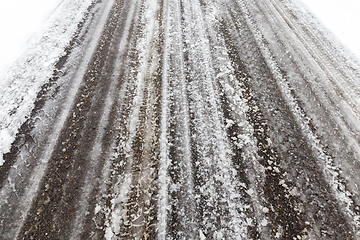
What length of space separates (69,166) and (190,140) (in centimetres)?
199

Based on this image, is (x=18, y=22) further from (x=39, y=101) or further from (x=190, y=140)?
(x=190, y=140)

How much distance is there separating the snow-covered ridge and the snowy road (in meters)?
0.17

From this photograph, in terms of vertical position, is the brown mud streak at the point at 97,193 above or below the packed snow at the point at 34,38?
below

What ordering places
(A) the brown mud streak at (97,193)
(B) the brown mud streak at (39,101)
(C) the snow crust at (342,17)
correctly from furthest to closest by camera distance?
(C) the snow crust at (342,17)
(B) the brown mud streak at (39,101)
(A) the brown mud streak at (97,193)

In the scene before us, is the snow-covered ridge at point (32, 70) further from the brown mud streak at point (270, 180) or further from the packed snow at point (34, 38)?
the brown mud streak at point (270, 180)

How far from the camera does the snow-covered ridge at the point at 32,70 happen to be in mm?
3316

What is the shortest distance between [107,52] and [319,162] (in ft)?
16.3

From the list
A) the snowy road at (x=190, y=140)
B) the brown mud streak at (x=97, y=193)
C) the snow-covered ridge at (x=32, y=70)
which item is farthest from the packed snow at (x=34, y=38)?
the brown mud streak at (x=97, y=193)

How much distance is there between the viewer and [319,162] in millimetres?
2881

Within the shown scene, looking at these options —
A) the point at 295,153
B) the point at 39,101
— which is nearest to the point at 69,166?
the point at 39,101

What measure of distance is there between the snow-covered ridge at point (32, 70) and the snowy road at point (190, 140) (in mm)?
175

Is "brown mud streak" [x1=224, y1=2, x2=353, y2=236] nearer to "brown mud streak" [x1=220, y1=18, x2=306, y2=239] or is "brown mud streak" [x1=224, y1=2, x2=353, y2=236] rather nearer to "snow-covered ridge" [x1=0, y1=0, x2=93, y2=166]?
"brown mud streak" [x1=220, y1=18, x2=306, y2=239]

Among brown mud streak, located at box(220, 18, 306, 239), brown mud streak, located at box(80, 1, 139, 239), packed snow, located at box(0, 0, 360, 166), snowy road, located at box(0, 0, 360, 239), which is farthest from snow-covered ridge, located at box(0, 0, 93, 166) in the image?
brown mud streak, located at box(220, 18, 306, 239)

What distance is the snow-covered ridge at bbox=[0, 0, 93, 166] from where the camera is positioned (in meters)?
3.32
